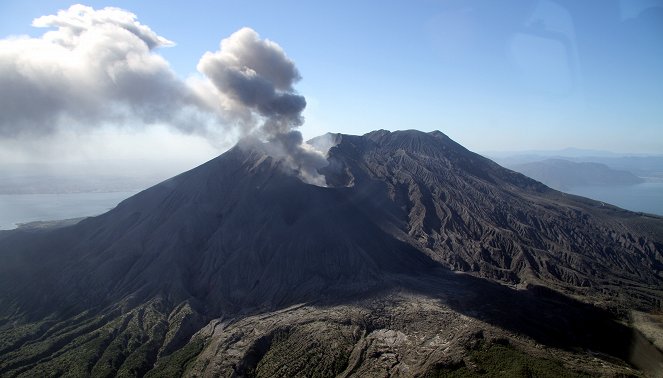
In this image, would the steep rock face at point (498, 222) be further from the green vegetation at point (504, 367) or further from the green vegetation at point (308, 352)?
the green vegetation at point (308, 352)

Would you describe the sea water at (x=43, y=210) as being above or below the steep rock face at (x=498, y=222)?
above

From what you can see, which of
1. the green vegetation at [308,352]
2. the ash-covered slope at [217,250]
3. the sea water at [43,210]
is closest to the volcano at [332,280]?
the green vegetation at [308,352]

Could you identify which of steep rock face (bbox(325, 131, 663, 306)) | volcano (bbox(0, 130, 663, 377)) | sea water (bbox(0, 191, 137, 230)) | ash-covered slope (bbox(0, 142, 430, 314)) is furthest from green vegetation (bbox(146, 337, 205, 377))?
sea water (bbox(0, 191, 137, 230))

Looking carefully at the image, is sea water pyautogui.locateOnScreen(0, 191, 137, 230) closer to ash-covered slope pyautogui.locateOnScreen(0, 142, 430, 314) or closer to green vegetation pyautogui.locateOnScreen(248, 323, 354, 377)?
ash-covered slope pyautogui.locateOnScreen(0, 142, 430, 314)

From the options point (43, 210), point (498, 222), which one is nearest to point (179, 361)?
point (498, 222)

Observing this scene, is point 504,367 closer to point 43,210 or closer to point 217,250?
point 217,250

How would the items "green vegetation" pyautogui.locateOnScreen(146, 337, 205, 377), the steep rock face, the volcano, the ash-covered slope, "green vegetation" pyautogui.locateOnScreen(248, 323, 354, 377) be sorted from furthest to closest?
the steep rock face, the ash-covered slope, the volcano, "green vegetation" pyautogui.locateOnScreen(146, 337, 205, 377), "green vegetation" pyautogui.locateOnScreen(248, 323, 354, 377)

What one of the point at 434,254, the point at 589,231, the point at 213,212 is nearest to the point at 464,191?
the point at 589,231
